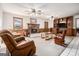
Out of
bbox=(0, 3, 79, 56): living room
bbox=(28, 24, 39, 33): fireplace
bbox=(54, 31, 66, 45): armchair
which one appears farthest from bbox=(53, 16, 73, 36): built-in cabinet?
bbox=(28, 24, 39, 33): fireplace

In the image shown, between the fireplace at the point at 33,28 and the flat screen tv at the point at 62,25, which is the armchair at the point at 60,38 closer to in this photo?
the flat screen tv at the point at 62,25

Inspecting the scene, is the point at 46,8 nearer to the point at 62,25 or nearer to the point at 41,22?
the point at 41,22

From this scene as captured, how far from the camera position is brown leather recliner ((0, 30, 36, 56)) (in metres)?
2.47

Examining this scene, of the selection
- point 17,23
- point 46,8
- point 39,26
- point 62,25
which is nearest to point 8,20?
point 17,23

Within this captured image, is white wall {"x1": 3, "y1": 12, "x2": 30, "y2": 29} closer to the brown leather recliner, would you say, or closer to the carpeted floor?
the brown leather recliner

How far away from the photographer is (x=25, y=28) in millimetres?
2762

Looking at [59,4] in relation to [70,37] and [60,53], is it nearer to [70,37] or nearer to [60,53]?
[70,37]

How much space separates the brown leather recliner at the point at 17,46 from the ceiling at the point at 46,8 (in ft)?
1.80

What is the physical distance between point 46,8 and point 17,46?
108cm

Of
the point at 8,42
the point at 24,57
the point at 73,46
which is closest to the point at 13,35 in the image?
the point at 8,42

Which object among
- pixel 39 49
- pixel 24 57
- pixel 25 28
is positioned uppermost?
pixel 25 28

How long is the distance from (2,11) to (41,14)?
0.88m

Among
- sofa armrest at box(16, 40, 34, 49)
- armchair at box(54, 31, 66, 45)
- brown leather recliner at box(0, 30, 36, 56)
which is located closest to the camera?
brown leather recliner at box(0, 30, 36, 56)

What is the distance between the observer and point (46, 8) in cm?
271
